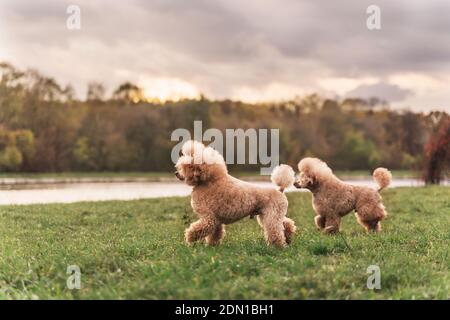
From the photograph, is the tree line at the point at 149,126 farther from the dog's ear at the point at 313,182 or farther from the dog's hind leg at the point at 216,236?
the dog's hind leg at the point at 216,236

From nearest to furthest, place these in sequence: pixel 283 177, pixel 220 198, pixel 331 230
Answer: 1. pixel 220 198
2. pixel 283 177
3. pixel 331 230

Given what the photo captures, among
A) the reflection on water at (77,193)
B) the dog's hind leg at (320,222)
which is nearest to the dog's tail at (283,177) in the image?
the dog's hind leg at (320,222)

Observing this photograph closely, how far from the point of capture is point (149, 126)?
48.0m

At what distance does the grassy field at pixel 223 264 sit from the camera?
22.3 feet

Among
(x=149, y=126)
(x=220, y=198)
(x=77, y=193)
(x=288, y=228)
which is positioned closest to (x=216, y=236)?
(x=220, y=198)

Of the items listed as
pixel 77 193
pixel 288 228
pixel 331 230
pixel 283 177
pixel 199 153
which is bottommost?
pixel 77 193

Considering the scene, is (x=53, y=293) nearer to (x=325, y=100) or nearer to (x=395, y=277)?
(x=395, y=277)

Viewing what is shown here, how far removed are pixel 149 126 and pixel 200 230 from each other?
130ft

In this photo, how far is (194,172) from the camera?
8.96 m

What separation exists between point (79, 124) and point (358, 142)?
2623 cm

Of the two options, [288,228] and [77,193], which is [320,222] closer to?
[288,228]

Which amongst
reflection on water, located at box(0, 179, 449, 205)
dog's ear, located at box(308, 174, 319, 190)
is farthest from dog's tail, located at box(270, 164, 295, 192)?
reflection on water, located at box(0, 179, 449, 205)

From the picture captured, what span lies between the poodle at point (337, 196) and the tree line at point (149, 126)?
29428mm
